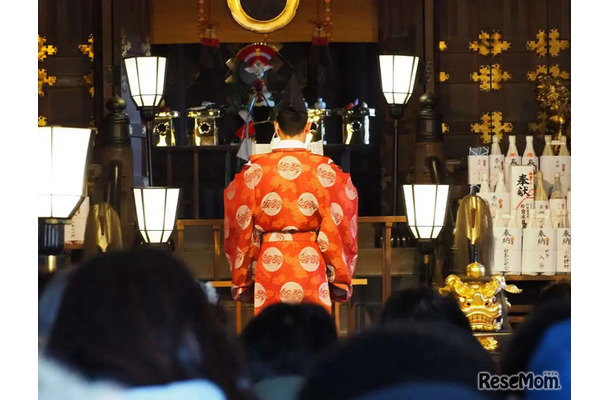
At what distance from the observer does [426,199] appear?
4.90m

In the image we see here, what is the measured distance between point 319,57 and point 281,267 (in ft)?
13.1

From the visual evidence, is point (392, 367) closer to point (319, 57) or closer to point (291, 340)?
point (291, 340)

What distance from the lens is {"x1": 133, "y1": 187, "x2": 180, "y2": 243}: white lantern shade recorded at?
4520mm

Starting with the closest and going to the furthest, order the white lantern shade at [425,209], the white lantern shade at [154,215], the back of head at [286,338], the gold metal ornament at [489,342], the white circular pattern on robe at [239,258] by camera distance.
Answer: the back of head at [286,338], the gold metal ornament at [489,342], the white lantern shade at [154,215], the white circular pattern on robe at [239,258], the white lantern shade at [425,209]

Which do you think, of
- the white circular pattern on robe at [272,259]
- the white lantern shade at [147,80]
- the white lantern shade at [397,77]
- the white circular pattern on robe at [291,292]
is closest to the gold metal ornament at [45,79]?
the white lantern shade at [147,80]

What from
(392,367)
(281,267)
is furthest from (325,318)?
(281,267)

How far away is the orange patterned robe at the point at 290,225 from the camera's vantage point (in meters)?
4.70

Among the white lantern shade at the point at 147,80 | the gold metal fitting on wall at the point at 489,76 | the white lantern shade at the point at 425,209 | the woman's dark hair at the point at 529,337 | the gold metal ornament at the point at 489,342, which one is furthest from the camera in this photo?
the gold metal fitting on wall at the point at 489,76

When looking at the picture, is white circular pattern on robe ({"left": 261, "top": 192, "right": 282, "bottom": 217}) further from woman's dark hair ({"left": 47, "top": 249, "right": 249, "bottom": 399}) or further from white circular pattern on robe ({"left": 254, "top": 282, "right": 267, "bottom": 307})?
woman's dark hair ({"left": 47, "top": 249, "right": 249, "bottom": 399})

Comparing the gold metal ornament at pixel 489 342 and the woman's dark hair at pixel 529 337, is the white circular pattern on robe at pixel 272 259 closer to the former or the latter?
the gold metal ornament at pixel 489 342

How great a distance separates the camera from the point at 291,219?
470 centimetres

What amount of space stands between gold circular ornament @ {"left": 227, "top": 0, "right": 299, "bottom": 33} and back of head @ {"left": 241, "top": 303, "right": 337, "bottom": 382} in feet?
19.2

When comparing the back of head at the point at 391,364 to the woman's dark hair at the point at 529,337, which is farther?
the woman's dark hair at the point at 529,337

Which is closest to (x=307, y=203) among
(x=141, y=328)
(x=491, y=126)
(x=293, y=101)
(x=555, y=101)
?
(x=293, y=101)
